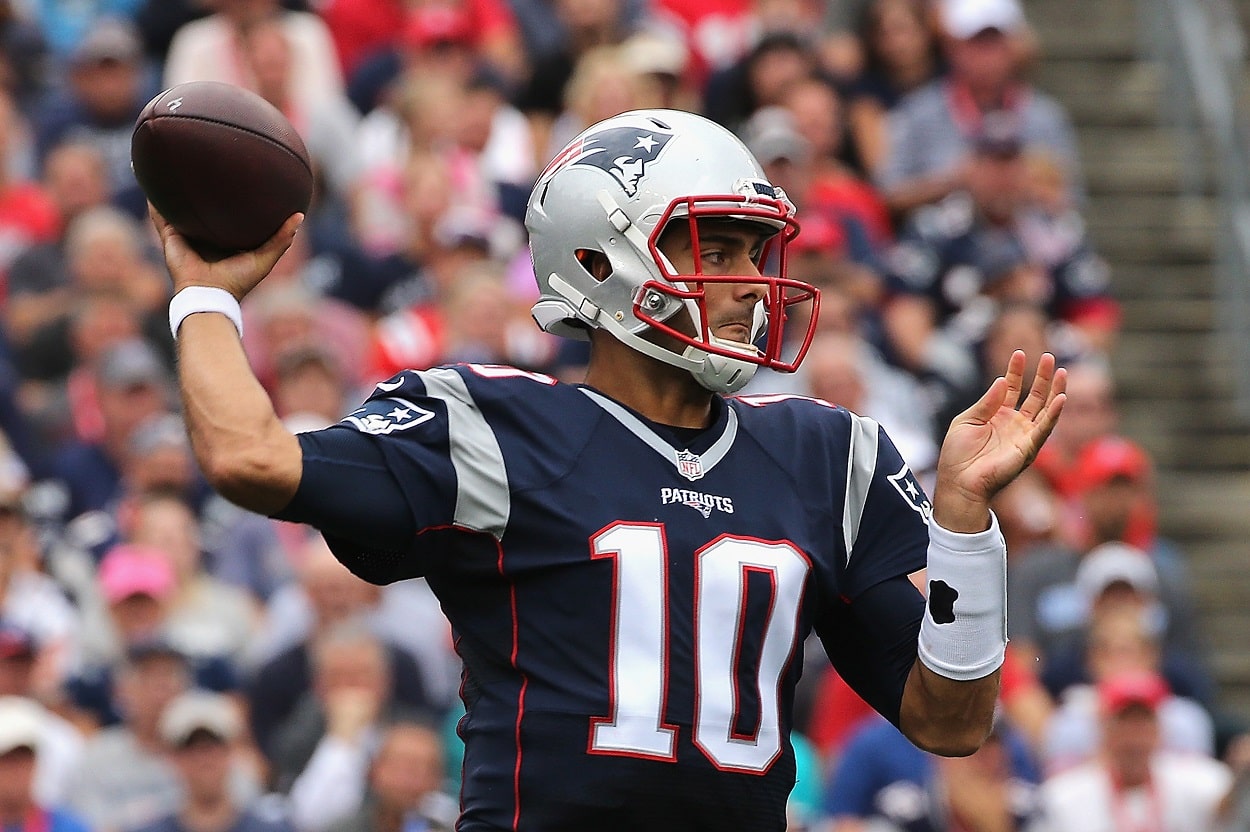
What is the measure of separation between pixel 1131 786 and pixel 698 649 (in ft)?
15.1

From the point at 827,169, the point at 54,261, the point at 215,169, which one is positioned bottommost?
the point at 54,261

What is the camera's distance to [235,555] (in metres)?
8.73

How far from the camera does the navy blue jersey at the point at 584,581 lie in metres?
3.69

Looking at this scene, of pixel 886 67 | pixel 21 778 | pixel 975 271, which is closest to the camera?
pixel 21 778

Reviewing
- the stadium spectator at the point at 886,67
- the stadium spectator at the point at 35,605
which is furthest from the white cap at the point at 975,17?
the stadium spectator at the point at 35,605

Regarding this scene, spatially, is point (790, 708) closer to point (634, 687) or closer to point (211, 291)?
point (634, 687)

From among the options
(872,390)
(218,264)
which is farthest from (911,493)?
(872,390)

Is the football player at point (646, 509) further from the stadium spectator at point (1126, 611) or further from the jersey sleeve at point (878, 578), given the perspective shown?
the stadium spectator at point (1126, 611)

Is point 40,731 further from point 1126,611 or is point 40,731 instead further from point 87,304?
point 1126,611

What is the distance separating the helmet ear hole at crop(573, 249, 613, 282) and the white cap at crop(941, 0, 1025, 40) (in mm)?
7656

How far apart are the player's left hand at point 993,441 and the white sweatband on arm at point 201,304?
3.90 feet

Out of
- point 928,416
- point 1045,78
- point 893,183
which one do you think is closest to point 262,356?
point 928,416

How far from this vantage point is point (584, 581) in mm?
3752

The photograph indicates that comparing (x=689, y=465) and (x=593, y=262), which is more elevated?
(x=593, y=262)
